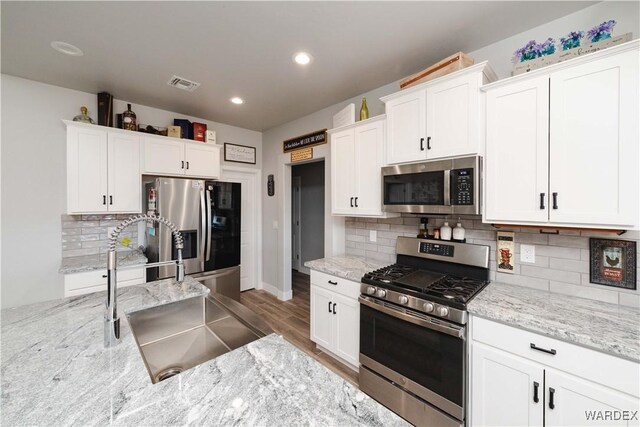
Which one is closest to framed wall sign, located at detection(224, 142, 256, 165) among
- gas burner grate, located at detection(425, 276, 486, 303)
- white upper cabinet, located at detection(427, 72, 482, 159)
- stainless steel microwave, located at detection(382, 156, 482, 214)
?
stainless steel microwave, located at detection(382, 156, 482, 214)

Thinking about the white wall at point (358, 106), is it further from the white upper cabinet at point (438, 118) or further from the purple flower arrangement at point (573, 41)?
the white upper cabinet at point (438, 118)

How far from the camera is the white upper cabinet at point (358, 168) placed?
2346 millimetres

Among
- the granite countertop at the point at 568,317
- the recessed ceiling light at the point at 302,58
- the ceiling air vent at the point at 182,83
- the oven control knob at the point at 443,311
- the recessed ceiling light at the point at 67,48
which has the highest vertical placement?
the ceiling air vent at the point at 182,83

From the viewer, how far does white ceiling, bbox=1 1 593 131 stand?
1650 mm

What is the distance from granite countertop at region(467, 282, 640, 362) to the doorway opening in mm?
3770

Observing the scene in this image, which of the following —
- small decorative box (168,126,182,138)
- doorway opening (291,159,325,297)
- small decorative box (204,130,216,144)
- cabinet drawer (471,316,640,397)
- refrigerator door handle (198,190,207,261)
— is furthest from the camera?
doorway opening (291,159,325,297)

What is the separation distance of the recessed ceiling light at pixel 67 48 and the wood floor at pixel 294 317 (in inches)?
122

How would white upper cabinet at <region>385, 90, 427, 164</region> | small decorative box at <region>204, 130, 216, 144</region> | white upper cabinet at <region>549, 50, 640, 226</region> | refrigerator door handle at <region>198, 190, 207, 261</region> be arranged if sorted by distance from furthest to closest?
small decorative box at <region>204, 130, 216, 144</region>
refrigerator door handle at <region>198, 190, 207, 261</region>
white upper cabinet at <region>385, 90, 427, 164</region>
white upper cabinet at <region>549, 50, 640, 226</region>

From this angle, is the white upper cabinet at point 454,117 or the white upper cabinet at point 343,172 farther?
the white upper cabinet at point 343,172

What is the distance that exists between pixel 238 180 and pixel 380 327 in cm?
335

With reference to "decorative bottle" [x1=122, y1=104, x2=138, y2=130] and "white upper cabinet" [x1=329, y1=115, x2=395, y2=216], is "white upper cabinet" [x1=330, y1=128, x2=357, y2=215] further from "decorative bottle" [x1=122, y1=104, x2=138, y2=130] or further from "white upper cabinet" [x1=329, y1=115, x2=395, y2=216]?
"decorative bottle" [x1=122, y1=104, x2=138, y2=130]

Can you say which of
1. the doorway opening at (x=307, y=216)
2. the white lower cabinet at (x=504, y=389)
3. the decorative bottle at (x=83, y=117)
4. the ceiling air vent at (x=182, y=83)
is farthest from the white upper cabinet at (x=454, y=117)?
the decorative bottle at (x=83, y=117)

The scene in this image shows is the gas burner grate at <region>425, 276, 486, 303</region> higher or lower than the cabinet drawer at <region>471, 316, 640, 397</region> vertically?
higher

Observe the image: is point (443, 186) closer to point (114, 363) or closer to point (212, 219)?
point (114, 363)
